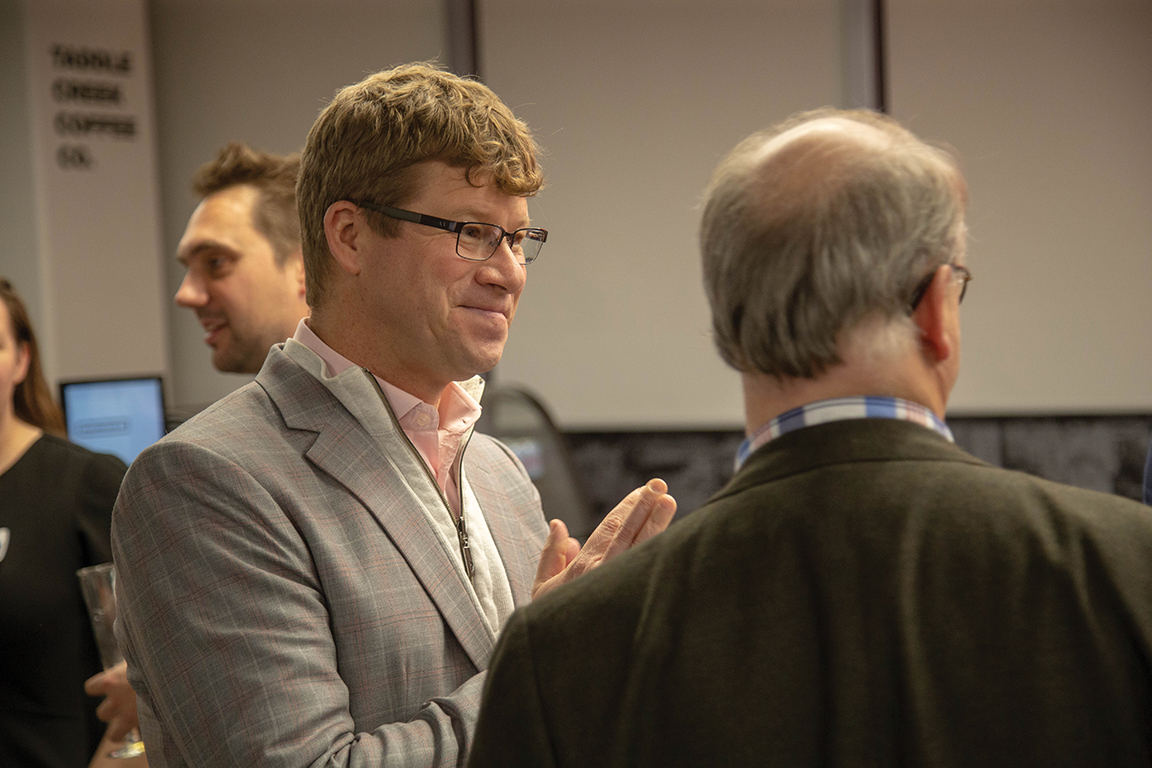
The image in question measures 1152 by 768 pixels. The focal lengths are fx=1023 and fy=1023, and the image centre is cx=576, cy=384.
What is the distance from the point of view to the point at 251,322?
91.4 inches

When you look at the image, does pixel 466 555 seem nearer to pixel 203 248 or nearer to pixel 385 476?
pixel 385 476

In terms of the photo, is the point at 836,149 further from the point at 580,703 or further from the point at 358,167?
the point at 358,167

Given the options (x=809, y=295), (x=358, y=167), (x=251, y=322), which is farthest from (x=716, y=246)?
(x=251, y=322)

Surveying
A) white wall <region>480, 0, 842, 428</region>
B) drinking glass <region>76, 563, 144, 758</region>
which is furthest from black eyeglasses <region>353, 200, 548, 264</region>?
white wall <region>480, 0, 842, 428</region>

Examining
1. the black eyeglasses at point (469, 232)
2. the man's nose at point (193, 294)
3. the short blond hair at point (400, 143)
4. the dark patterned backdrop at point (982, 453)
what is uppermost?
the short blond hair at point (400, 143)

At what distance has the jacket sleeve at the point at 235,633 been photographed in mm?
1142

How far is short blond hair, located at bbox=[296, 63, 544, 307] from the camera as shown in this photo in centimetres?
138

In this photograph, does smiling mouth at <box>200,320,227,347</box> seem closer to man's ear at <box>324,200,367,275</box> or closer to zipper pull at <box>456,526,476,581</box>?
man's ear at <box>324,200,367,275</box>

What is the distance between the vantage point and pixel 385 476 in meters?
1.34

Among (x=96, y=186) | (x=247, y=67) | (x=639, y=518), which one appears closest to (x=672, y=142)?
(x=247, y=67)

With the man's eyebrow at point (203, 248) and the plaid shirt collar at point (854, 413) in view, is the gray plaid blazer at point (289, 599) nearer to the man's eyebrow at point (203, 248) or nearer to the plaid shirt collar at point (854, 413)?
the plaid shirt collar at point (854, 413)

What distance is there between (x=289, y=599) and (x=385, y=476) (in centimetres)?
22

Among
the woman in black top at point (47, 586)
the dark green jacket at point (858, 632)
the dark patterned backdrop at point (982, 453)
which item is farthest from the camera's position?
the dark patterned backdrop at point (982, 453)

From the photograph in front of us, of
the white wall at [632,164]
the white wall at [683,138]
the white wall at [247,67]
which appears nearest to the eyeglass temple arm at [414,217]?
the white wall at [683,138]
